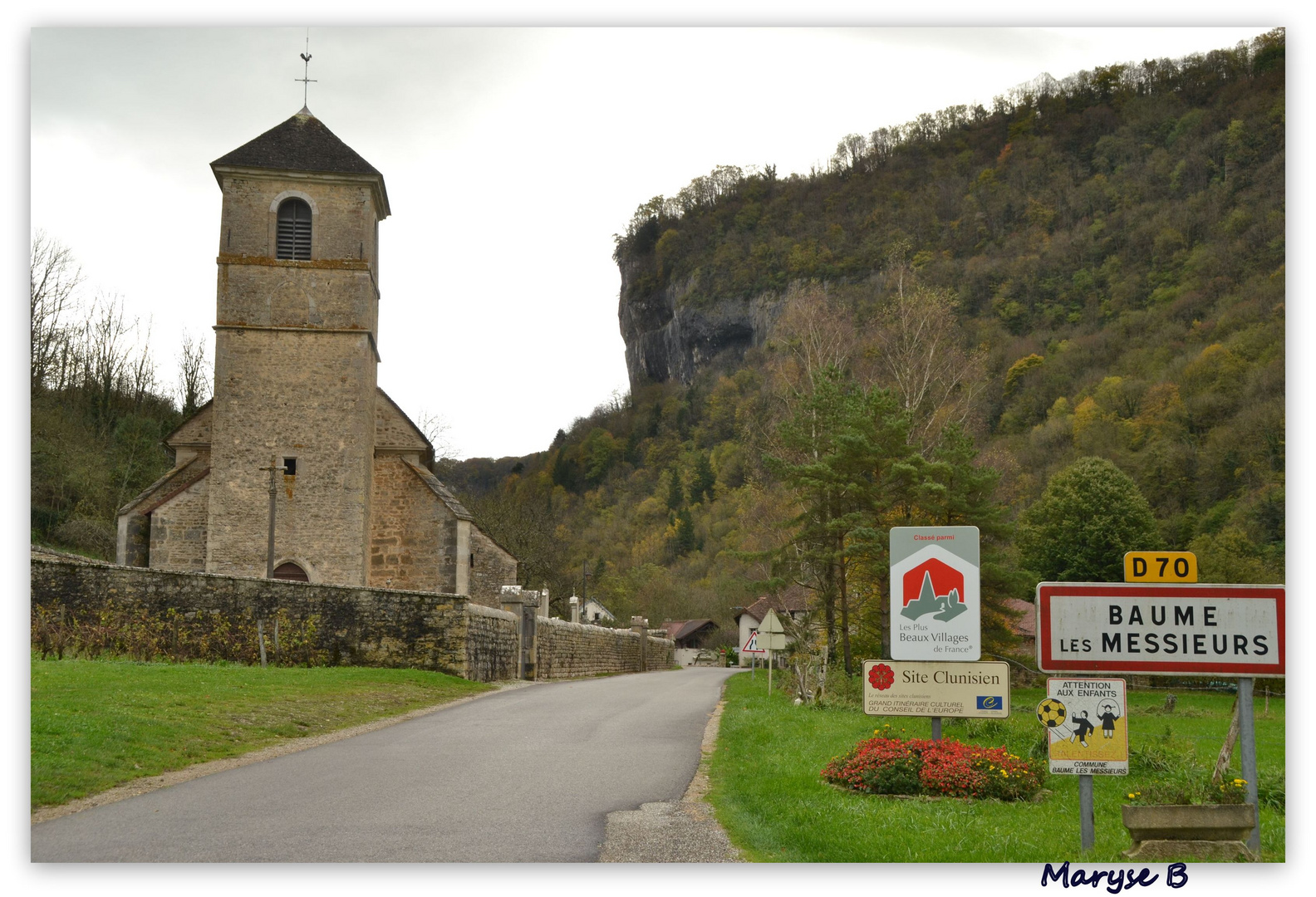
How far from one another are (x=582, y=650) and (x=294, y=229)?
14906 millimetres

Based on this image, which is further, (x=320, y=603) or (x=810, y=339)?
(x=810, y=339)

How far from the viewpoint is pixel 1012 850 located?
23.7 feet

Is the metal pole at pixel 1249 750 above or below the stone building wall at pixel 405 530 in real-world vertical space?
below

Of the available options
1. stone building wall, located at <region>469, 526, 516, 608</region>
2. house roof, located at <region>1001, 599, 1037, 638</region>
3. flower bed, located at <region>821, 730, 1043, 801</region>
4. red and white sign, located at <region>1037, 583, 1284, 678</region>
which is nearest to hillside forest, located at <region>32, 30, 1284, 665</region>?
house roof, located at <region>1001, 599, 1037, 638</region>

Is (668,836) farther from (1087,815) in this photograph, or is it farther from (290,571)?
(290,571)

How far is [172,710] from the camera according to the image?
11852 mm

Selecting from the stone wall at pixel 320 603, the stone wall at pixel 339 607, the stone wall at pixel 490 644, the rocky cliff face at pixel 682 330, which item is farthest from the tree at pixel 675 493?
the stone wall at pixel 320 603

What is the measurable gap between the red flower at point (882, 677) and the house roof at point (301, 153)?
73.3 ft

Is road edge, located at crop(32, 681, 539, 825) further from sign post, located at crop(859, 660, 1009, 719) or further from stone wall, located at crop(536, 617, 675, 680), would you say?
stone wall, located at crop(536, 617, 675, 680)

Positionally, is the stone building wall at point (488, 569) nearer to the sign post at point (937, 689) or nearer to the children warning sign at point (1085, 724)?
the sign post at point (937, 689)

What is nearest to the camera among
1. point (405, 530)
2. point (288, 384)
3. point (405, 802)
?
point (405, 802)

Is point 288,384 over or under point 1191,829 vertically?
over

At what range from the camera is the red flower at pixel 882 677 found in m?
8.73

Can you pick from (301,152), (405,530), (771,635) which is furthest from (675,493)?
(771,635)
